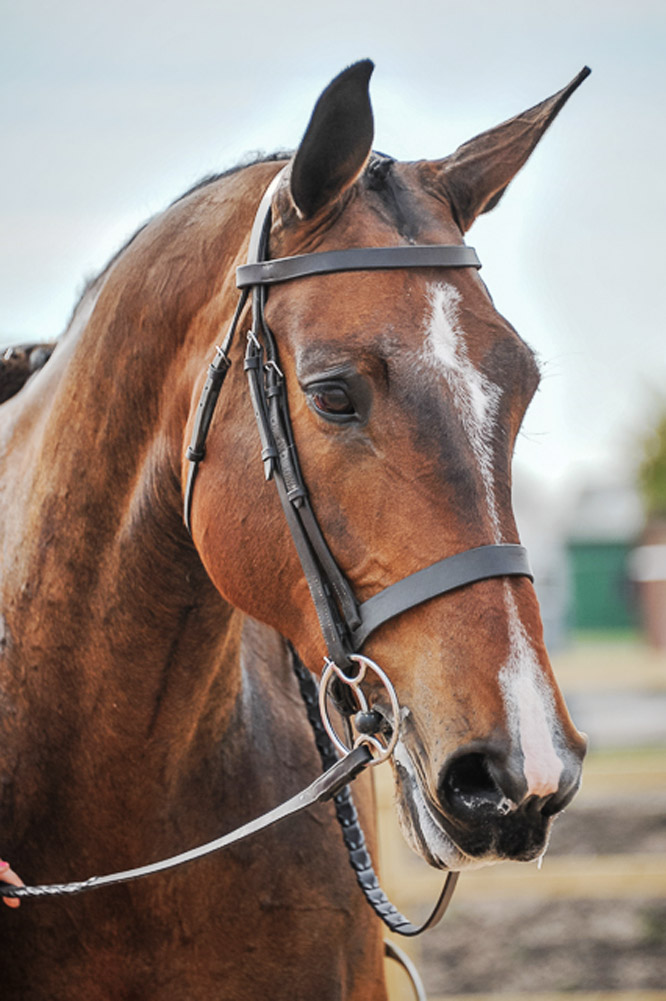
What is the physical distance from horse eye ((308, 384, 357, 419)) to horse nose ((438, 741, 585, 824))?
2.21 feet

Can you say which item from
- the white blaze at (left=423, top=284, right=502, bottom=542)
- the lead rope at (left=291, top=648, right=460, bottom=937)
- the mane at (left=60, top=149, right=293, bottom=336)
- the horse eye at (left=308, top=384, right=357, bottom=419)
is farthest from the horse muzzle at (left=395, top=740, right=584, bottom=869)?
the mane at (left=60, top=149, right=293, bottom=336)

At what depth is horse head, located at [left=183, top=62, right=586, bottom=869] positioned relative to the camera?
174 centimetres

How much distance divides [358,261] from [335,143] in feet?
0.77

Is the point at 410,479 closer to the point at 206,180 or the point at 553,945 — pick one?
the point at 206,180

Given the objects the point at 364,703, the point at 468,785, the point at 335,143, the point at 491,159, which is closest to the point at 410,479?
the point at 364,703

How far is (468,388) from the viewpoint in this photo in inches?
76.0

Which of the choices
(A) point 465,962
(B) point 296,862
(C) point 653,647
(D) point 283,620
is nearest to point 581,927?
(A) point 465,962

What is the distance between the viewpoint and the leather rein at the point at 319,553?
6.06 ft

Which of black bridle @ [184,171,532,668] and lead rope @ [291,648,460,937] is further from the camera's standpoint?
lead rope @ [291,648,460,937]

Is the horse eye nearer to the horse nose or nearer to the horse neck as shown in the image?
the horse neck

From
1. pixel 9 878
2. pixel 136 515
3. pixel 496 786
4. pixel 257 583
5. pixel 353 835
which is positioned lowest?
pixel 353 835

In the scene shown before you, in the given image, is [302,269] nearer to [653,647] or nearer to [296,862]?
[296,862]

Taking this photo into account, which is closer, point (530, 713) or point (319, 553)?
point (530, 713)

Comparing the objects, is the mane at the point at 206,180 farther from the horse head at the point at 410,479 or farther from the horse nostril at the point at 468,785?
the horse nostril at the point at 468,785
